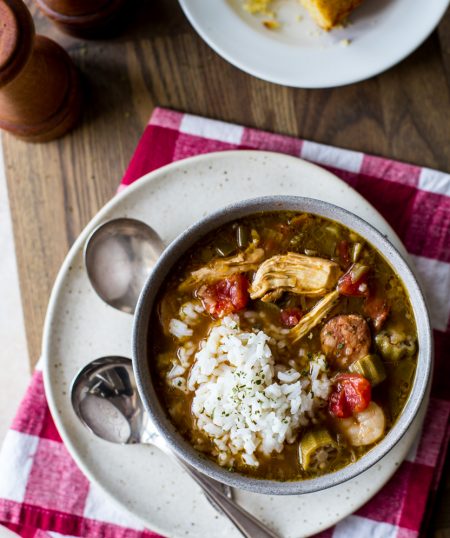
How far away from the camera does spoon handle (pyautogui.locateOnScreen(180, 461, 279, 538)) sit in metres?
2.55

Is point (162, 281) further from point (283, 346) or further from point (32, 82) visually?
point (32, 82)

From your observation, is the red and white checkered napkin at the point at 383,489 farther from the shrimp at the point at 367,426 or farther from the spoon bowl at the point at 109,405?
the shrimp at the point at 367,426

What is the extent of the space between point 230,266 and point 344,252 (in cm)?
38

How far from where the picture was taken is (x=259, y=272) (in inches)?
95.5

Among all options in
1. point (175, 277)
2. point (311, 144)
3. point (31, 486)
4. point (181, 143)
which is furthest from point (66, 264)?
point (311, 144)

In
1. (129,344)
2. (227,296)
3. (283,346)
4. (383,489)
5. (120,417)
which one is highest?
(227,296)

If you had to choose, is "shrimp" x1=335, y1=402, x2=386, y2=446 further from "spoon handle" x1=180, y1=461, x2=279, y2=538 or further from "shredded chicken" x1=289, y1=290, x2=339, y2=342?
"spoon handle" x1=180, y1=461, x2=279, y2=538

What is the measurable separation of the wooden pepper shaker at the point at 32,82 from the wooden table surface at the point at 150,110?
0.13 m

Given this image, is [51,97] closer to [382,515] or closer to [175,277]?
[175,277]

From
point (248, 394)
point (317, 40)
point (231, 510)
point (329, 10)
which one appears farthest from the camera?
point (317, 40)

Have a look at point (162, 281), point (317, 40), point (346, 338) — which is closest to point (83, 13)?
point (317, 40)

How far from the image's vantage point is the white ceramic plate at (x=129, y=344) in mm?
2588

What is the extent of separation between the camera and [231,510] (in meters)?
2.55

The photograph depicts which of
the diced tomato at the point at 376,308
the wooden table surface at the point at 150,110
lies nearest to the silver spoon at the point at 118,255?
the wooden table surface at the point at 150,110
